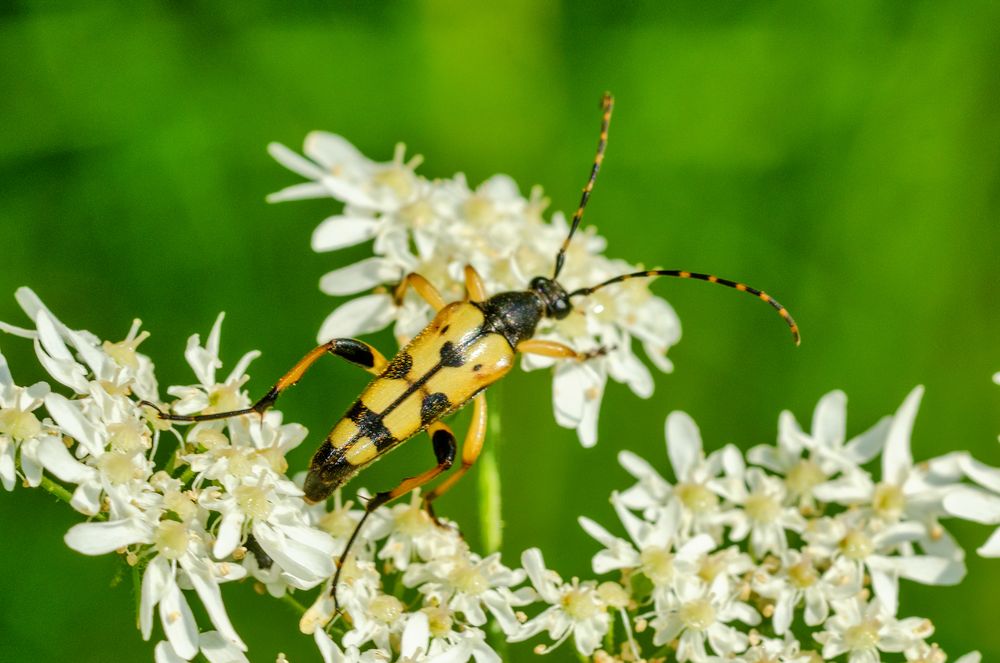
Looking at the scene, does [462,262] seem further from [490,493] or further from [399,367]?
[490,493]

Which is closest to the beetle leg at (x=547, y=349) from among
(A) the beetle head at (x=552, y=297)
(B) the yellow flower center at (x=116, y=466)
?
(A) the beetle head at (x=552, y=297)

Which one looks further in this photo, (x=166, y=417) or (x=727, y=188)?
(x=727, y=188)

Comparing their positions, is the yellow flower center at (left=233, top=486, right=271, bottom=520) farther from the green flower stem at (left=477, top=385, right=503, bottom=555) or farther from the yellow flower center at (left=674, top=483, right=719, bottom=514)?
the yellow flower center at (left=674, top=483, right=719, bottom=514)

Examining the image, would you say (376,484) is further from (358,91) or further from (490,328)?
(358,91)

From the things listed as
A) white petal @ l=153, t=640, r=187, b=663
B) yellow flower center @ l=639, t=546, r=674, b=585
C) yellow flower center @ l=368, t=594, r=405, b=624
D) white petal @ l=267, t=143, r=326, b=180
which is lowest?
white petal @ l=153, t=640, r=187, b=663

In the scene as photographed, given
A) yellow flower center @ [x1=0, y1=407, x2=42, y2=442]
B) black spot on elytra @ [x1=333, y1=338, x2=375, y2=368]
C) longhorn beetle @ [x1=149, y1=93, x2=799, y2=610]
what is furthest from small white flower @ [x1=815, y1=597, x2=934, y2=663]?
yellow flower center @ [x1=0, y1=407, x2=42, y2=442]

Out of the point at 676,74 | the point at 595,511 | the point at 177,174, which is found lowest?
the point at 595,511

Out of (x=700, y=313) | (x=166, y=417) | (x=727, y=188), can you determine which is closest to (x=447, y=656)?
(x=166, y=417)
